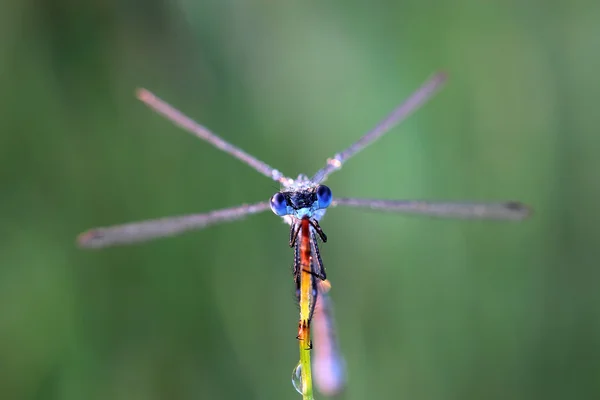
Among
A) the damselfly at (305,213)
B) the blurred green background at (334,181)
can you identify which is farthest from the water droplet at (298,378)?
the blurred green background at (334,181)

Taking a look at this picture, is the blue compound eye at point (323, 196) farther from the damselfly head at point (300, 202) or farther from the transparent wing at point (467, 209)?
the transparent wing at point (467, 209)

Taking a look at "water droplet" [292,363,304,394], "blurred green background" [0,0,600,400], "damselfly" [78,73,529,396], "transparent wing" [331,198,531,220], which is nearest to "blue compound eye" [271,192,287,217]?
"damselfly" [78,73,529,396]

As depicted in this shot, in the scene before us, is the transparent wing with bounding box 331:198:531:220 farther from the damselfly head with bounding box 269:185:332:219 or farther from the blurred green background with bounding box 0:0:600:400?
the blurred green background with bounding box 0:0:600:400

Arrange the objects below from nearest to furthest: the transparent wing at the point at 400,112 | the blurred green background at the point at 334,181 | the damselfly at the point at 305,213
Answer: the damselfly at the point at 305,213 → the transparent wing at the point at 400,112 → the blurred green background at the point at 334,181

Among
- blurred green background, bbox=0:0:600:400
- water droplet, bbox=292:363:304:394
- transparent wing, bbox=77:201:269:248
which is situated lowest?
water droplet, bbox=292:363:304:394

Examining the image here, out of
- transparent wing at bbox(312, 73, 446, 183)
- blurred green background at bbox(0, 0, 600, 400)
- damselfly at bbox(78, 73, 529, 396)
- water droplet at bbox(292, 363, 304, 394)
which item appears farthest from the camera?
blurred green background at bbox(0, 0, 600, 400)

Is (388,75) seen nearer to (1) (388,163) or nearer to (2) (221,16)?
(1) (388,163)

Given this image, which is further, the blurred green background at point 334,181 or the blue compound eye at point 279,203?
the blurred green background at point 334,181
